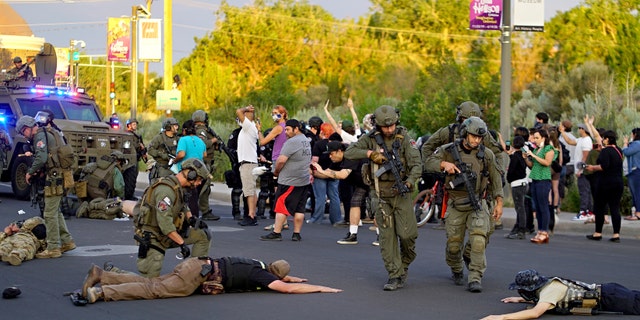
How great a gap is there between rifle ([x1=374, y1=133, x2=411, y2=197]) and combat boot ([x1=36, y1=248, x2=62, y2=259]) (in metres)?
4.62

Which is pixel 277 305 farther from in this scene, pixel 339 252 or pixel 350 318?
pixel 339 252

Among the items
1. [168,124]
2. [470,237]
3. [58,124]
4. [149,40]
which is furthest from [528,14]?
[149,40]

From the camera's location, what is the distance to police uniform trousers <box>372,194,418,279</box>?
10.4m

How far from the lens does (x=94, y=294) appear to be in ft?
30.6

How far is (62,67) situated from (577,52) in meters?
30.8

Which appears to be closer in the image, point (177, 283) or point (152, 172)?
point (177, 283)

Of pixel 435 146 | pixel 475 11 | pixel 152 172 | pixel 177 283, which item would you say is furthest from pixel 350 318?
pixel 475 11

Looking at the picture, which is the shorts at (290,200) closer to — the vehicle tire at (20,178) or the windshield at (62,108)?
the vehicle tire at (20,178)

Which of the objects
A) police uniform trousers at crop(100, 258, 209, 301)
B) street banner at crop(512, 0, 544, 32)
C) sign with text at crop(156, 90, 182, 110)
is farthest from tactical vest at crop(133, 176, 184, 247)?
sign with text at crop(156, 90, 182, 110)

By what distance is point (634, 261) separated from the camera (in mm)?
13117

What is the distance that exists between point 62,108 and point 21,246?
11299 mm

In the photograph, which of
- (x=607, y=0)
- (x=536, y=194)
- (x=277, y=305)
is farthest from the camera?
(x=607, y=0)

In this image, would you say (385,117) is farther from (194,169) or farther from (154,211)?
(154,211)

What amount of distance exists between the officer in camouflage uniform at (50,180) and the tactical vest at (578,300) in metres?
6.63
